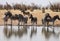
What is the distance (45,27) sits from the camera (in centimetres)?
230

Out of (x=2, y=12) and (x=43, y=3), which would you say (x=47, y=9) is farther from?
(x=2, y=12)

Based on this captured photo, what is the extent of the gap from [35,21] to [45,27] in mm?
138

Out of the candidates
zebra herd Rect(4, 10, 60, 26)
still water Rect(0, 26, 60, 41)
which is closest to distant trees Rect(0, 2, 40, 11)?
zebra herd Rect(4, 10, 60, 26)

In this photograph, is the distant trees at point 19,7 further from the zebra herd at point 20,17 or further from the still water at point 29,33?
the still water at point 29,33

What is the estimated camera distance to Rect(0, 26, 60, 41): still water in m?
2.28

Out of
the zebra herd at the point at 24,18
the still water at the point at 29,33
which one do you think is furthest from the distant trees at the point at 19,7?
the still water at the point at 29,33

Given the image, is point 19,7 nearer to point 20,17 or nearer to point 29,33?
point 20,17

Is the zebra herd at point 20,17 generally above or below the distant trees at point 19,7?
below

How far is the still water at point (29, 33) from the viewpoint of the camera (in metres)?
2.28

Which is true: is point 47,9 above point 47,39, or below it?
above

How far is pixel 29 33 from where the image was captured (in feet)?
7.57

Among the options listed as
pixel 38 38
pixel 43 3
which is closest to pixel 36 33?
pixel 38 38

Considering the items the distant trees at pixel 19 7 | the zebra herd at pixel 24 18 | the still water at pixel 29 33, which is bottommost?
the still water at pixel 29 33

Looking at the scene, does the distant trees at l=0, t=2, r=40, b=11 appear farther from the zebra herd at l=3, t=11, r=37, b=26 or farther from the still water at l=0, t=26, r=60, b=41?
the still water at l=0, t=26, r=60, b=41
